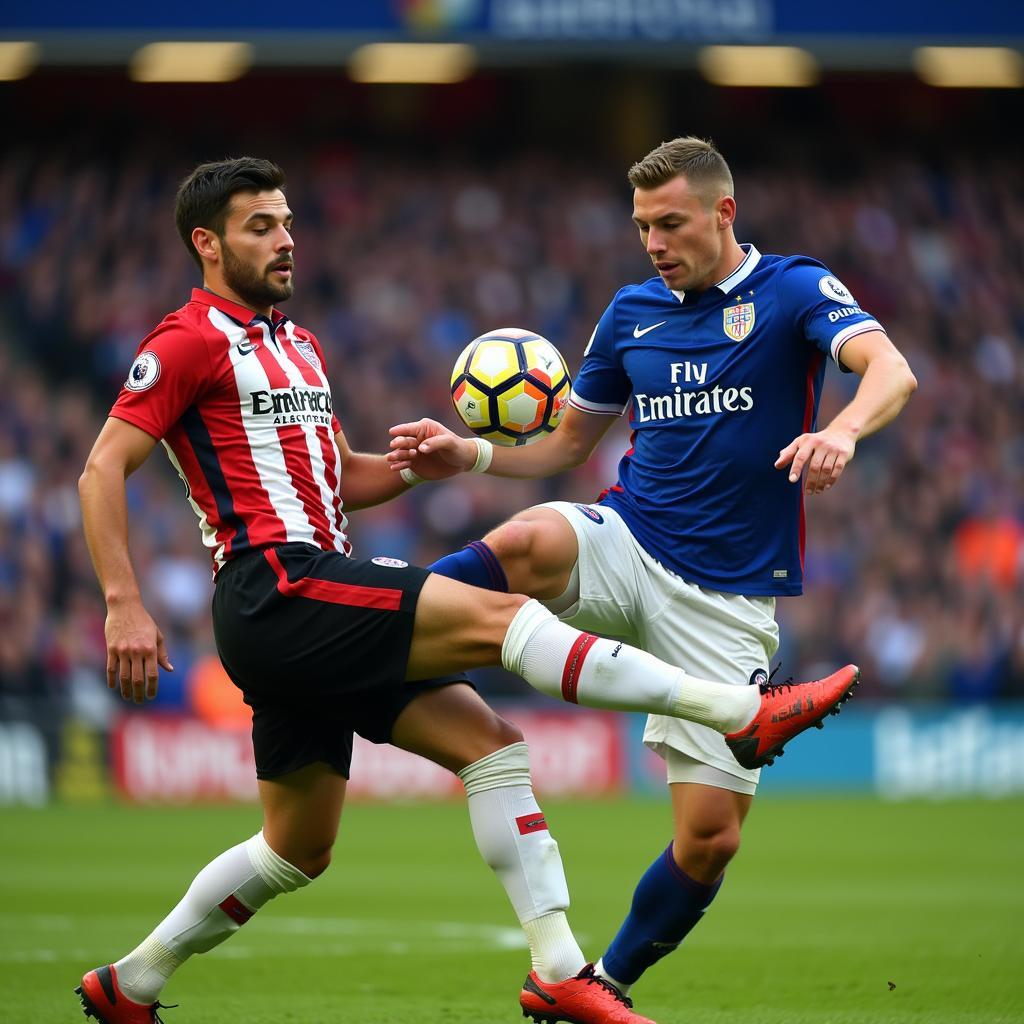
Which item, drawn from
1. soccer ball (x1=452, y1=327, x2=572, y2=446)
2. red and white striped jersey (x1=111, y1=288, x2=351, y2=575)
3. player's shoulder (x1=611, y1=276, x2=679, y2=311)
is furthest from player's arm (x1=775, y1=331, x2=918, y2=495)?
red and white striped jersey (x1=111, y1=288, x2=351, y2=575)

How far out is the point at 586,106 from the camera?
80.1 ft

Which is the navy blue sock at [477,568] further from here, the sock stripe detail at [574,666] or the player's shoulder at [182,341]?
the player's shoulder at [182,341]

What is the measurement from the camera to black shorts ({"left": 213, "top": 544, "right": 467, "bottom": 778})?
4723 mm

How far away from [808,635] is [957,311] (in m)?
6.47

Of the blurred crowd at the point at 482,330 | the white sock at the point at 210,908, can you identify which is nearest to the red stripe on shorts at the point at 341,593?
the white sock at the point at 210,908

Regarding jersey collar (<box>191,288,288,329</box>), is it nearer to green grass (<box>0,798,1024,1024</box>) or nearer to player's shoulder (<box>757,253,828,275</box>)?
player's shoulder (<box>757,253,828,275</box>)

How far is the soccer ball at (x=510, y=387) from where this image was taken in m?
5.87

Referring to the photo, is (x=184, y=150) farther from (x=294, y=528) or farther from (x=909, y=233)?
(x=294, y=528)

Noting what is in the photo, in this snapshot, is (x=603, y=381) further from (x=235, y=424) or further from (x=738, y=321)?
(x=235, y=424)

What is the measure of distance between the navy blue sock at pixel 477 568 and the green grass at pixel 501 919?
1.63m

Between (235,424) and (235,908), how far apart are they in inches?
60.2

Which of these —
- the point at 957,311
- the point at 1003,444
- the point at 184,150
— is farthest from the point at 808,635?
the point at 184,150

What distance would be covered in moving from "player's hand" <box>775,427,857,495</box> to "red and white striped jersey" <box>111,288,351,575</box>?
1447 mm

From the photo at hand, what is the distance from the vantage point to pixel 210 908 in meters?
5.31
